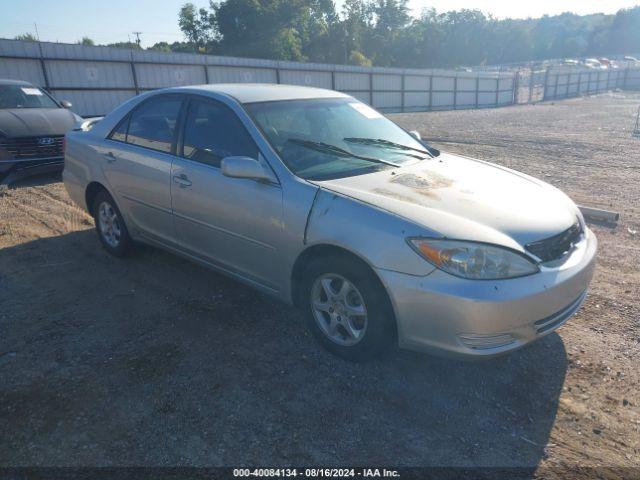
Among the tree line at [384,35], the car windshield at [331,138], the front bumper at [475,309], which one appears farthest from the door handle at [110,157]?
the tree line at [384,35]

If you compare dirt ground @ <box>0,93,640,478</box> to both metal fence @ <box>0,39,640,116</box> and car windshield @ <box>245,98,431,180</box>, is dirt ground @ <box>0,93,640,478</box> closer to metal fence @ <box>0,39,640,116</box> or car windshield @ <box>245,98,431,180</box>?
car windshield @ <box>245,98,431,180</box>

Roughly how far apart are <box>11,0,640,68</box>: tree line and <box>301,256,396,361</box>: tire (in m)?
58.4

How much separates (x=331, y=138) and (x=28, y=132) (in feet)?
22.2

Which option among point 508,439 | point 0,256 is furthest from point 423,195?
point 0,256

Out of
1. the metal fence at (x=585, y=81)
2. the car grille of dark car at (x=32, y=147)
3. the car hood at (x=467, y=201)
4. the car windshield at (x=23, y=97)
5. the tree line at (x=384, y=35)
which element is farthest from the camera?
the tree line at (x=384, y=35)

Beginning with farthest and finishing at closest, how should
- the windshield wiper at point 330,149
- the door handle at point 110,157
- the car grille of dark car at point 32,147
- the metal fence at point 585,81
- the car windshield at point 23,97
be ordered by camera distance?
1. the metal fence at point 585,81
2. the car windshield at point 23,97
3. the car grille of dark car at point 32,147
4. the door handle at point 110,157
5. the windshield wiper at point 330,149

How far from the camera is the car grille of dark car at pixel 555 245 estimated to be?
2715mm

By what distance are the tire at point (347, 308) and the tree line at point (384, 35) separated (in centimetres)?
5840

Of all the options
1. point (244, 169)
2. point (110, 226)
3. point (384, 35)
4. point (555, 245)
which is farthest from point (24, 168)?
point (384, 35)

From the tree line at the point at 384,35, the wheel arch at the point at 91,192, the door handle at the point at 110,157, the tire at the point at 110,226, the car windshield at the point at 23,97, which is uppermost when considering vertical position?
the tree line at the point at 384,35

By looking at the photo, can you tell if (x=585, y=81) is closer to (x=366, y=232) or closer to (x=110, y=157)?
(x=110, y=157)

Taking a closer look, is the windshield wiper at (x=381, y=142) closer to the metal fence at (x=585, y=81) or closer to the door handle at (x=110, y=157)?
the door handle at (x=110, y=157)

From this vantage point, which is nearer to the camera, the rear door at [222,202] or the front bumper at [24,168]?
the rear door at [222,202]

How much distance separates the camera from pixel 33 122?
8367 mm
